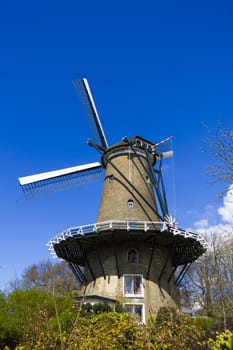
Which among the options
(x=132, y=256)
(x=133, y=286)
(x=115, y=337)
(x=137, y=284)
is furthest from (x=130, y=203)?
(x=115, y=337)

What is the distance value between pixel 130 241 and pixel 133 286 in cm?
238

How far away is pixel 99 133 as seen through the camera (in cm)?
2441

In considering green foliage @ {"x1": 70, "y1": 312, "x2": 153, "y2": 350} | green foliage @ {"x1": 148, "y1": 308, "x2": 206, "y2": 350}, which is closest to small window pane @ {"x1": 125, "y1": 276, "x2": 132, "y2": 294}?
green foliage @ {"x1": 148, "y1": 308, "x2": 206, "y2": 350}

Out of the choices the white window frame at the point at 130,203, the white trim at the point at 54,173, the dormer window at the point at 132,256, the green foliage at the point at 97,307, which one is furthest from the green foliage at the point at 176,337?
the white trim at the point at 54,173

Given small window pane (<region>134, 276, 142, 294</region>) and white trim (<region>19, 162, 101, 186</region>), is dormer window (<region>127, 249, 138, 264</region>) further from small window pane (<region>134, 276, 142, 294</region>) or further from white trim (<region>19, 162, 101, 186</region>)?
white trim (<region>19, 162, 101, 186</region>)

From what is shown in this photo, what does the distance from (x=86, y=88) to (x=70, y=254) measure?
1107 cm

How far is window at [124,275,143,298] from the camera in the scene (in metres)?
19.0

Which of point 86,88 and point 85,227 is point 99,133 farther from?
point 85,227

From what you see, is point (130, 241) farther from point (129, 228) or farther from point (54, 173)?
point (54, 173)

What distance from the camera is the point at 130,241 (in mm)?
20031

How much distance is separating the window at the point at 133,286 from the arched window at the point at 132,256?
89 cm

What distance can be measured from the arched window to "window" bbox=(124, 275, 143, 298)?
2.93ft

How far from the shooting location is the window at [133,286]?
62.2 feet

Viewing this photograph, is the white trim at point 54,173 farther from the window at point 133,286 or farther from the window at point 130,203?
the window at point 133,286
